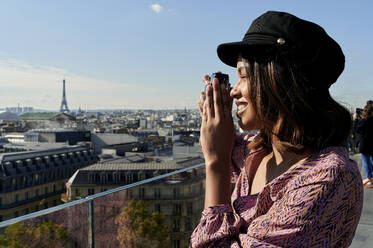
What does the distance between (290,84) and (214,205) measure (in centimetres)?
31

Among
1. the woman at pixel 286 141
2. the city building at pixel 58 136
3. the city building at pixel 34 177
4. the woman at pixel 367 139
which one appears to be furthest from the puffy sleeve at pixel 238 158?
the city building at pixel 58 136

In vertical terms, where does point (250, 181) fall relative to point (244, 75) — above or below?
below

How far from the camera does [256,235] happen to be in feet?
2.51

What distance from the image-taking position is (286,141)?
0.89 meters

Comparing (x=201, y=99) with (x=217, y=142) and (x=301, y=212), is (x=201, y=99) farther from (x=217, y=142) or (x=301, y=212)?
(x=301, y=212)

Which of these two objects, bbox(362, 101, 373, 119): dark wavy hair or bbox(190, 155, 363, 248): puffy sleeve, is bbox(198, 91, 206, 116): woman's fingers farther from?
bbox(362, 101, 373, 119): dark wavy hair

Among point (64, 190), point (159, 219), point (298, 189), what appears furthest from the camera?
point (64, 190)

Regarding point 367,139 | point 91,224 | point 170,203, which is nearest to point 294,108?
point 91,224

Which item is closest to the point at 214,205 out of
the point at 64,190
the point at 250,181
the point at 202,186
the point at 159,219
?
the point at 250,181

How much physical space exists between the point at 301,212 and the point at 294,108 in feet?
0.76

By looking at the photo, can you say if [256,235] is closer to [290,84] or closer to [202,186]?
[290,84]

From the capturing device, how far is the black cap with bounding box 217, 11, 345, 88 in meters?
0.81

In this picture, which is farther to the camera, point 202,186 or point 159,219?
point 202,186

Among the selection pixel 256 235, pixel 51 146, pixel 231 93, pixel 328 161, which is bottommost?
pixel 51 146
